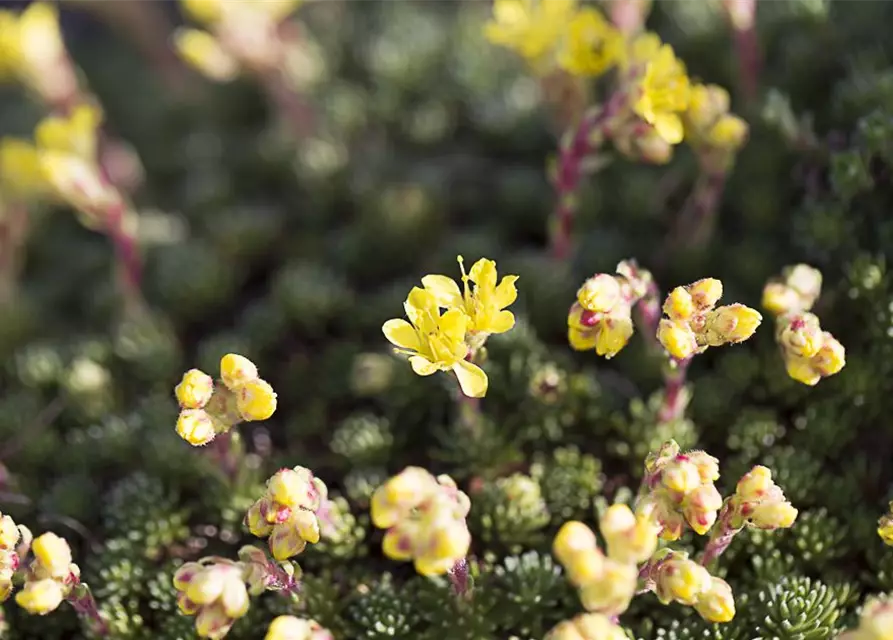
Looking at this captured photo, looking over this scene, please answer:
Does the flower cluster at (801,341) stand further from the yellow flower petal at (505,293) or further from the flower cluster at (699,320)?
the yellow flower petal at (505,293)

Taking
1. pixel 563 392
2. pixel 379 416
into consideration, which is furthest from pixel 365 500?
pixel 563 392

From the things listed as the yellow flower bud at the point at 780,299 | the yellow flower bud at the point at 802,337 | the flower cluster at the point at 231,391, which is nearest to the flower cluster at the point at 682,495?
the yellow flower bud at the point at 802,337

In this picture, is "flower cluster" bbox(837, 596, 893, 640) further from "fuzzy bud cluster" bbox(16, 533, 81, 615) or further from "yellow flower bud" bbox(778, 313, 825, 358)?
"fuzzy bud cluster" bbox(16, 533, 81, 615)

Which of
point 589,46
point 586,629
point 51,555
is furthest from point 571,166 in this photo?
point 51,555

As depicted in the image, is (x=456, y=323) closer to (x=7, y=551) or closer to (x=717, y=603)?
(x=717, y=603)

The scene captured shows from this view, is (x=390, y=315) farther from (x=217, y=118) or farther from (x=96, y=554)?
(x=217, y=118)

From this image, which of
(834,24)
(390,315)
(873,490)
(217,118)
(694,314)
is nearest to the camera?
(694,314)
